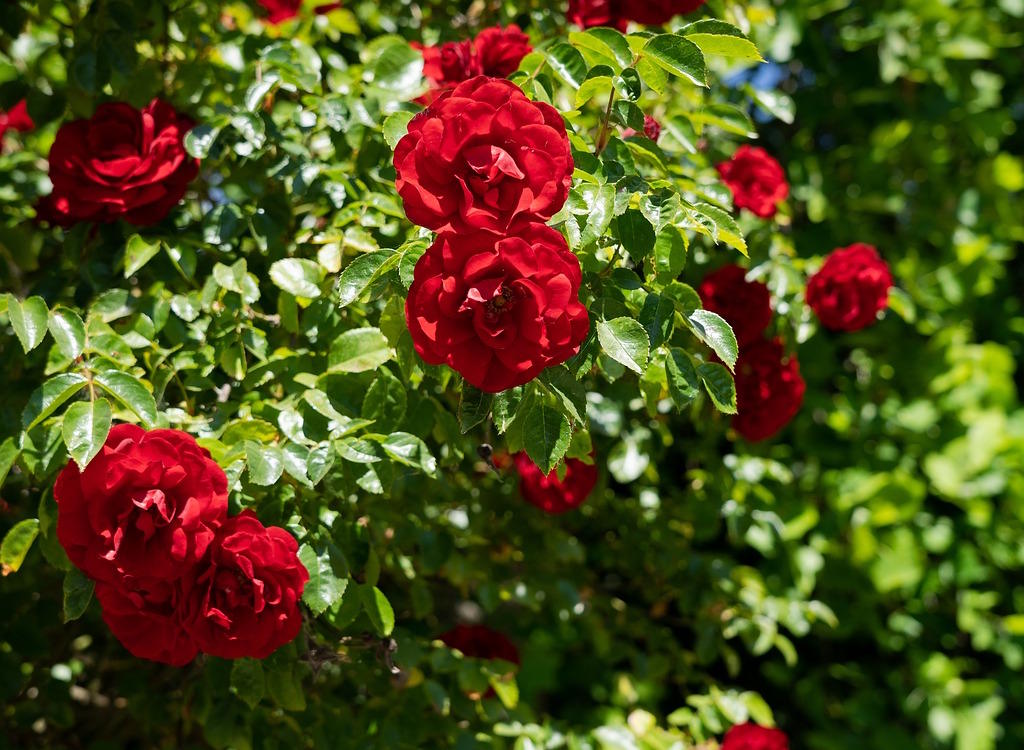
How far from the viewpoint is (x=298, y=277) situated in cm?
137

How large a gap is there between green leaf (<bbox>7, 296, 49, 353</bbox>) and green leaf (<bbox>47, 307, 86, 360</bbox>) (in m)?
0.02

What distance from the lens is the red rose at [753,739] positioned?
1770 mm

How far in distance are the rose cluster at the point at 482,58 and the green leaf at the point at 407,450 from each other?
0.54 metres

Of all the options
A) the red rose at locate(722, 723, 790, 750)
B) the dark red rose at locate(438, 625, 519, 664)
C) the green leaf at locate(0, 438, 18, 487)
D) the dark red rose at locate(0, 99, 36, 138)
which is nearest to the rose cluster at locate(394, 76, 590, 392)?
the green leaf at locate(0, 438, 18, 487)

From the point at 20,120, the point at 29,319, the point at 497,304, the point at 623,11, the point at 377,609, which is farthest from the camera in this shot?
the point at 20,120

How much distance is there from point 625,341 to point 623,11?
0.70 metres

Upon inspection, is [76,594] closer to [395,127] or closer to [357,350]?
[357,350]

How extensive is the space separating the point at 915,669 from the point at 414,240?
2199 mm

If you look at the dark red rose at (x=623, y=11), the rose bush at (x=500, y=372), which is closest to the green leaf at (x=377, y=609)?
the rose bush at (x=500, y=372)

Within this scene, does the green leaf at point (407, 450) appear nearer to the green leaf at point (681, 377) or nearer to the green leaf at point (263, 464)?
the green leaf at point (263, 464)

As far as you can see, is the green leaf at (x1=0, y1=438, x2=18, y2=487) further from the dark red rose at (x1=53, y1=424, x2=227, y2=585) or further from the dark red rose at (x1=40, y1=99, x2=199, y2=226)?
the dark red rose at (x1=40, y1=99, x2=199, y2=226)

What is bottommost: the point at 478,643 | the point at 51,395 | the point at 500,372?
the point at 478,643

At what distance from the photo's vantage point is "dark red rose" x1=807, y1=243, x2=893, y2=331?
5.65 ft

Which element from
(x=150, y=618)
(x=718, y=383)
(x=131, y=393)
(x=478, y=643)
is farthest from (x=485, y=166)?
(x=478, y=643)
